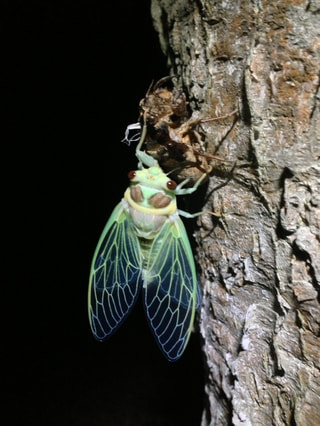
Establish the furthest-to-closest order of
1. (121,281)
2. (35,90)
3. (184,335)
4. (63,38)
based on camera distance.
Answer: (35,90)
(63,38)
(121,281)
(184,335)

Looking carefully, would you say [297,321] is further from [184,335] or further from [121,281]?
[121,281]

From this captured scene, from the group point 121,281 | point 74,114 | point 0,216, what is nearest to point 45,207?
point 0,216

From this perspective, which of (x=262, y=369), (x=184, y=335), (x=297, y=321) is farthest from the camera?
(x=184, y=335)

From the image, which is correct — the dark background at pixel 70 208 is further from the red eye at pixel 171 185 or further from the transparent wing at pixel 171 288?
the red eye at pixel 171 185

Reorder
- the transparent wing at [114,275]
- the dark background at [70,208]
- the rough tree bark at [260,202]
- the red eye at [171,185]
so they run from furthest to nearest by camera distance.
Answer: the dark background at [70,208], the transparent wing at [114,275], the red eye at [171,185], the rough tree bark at [260,202]

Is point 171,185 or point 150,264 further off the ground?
point 171,185

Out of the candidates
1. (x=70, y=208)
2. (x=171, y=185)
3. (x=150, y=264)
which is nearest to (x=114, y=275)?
(x=150, y=264)

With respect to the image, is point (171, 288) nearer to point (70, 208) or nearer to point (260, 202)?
point (260, 202)

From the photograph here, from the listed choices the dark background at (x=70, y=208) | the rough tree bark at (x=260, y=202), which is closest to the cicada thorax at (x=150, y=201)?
the rough tree bark at (x=260, y=202)
